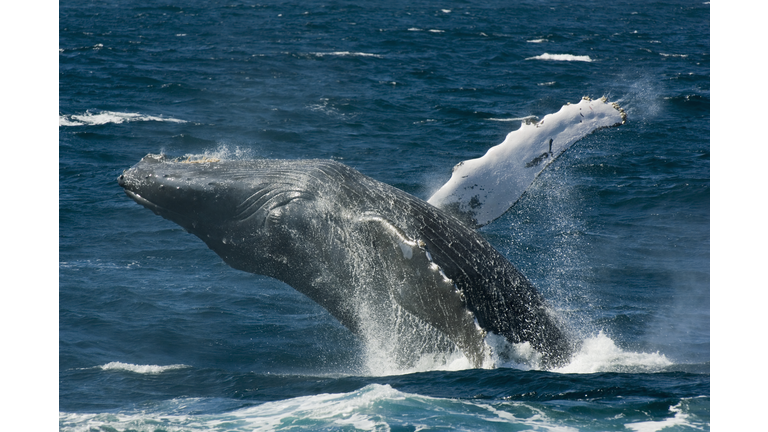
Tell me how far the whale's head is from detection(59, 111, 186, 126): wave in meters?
16.9

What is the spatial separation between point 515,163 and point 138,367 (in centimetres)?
634

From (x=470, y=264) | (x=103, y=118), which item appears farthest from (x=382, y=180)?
(x=103, y=118)

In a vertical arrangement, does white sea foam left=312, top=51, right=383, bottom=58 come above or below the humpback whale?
above

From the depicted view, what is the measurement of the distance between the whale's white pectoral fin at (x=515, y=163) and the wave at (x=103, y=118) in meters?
17.4

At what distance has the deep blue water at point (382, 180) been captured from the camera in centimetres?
857

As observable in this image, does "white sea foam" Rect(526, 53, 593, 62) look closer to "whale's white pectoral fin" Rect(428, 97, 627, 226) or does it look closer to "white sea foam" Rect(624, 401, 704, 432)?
"whale's white pectoral fin" Rect(428, 97, 627, 226)

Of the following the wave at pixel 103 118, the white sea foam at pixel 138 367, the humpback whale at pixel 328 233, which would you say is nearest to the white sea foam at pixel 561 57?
the wave at pixel 103 118

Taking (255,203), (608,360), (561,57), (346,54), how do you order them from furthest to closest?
(561,57) < (346,54) < (608,360) < (255,203)

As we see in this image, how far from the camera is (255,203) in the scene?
9.58 m

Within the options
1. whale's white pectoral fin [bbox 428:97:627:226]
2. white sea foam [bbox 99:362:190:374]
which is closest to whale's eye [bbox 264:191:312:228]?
whale's white pectoral fin [bbox 428:97:627:226]

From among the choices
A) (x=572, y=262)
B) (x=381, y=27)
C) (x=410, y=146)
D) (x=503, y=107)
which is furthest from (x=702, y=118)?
(x=381, y=27)

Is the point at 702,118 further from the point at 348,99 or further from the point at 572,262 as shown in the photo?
the point at 572,262

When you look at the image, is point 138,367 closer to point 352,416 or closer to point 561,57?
point 352,416

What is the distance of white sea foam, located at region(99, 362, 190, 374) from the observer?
10.8m
